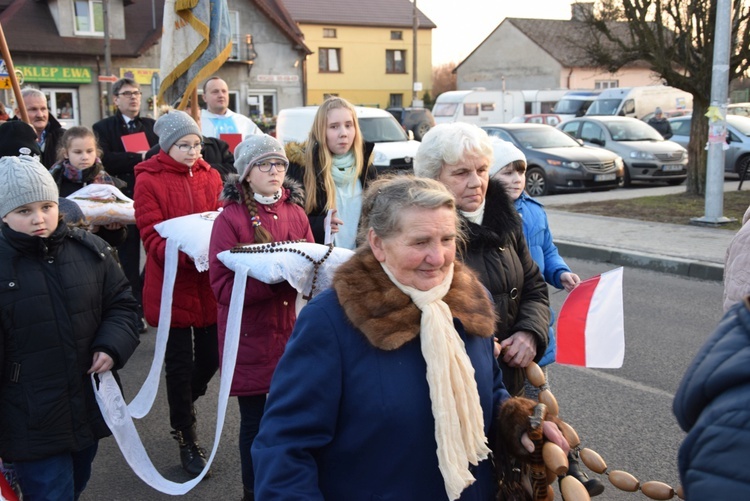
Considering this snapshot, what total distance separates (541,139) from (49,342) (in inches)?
649

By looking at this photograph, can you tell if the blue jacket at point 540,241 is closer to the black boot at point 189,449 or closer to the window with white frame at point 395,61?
the black boot at point 189,449

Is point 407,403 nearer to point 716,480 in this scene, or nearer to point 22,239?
point 716,480

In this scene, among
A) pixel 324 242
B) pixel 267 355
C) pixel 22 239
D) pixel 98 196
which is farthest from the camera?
pixel 98 196

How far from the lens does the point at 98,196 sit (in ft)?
17.9

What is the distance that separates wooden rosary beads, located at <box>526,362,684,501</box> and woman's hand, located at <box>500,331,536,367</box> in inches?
19.1

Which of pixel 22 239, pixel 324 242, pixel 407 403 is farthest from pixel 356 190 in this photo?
pixel 407 403

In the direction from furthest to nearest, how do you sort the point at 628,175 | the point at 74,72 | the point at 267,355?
the point at 74,72 → the point at 628,175 → the point at 267,355

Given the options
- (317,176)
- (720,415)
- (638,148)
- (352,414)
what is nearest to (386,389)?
(352,414)

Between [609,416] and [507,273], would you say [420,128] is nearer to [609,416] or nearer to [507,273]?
[609,416]

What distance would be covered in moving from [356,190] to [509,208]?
4.75 feet

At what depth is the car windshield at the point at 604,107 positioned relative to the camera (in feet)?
94.6

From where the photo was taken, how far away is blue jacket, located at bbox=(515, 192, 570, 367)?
3863 millimetres

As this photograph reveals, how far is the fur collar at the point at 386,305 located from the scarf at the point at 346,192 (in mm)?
2158

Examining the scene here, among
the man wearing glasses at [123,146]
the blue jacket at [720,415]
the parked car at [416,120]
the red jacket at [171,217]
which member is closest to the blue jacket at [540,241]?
the red jacket at [171,217]
